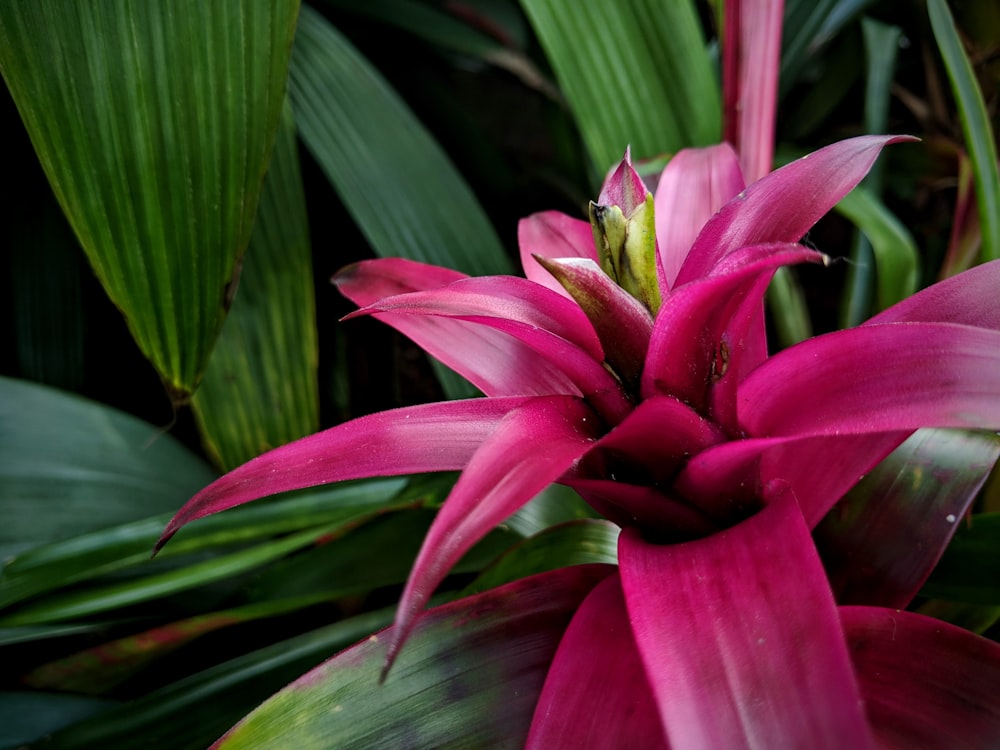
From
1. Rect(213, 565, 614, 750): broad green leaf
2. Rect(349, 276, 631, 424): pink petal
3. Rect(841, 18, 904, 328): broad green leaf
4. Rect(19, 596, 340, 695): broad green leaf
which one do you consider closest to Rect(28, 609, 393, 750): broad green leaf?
Rect(19, 596, 340, 695): broad green leaf

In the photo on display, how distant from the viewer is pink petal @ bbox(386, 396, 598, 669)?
0.76 feet

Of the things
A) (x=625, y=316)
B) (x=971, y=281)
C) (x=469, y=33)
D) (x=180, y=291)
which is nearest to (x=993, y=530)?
(x=971, y=281)

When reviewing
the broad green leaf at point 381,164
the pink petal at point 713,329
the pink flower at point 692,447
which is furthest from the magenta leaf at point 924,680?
the broad green leaf at point 381,164

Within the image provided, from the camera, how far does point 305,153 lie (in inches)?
36.2

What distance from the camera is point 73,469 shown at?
0.61 metres

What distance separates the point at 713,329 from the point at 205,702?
42cm

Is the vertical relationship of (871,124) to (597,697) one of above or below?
above

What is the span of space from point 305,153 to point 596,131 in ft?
1.48

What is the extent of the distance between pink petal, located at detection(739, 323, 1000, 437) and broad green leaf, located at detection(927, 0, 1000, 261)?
327mm

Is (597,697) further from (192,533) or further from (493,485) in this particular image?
(192,533)

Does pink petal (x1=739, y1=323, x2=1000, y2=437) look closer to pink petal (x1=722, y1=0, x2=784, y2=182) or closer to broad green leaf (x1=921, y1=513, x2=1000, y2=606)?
broad green leaf (x1=921, y1=513, x2=1000, y2=606)

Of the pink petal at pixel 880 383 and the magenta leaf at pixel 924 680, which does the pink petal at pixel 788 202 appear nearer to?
the pink petal at pixel 880 383

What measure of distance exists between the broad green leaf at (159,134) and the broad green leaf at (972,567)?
0.48m

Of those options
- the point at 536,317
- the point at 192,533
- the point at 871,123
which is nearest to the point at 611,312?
the point at 536,317
